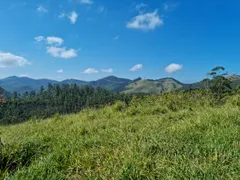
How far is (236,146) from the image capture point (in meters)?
3.20

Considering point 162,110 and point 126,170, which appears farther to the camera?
point 162,110

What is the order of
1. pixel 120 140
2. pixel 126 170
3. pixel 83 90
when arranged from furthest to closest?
pixel 83 90 < pixel 120 140 < pixel 126 170

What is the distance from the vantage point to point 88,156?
11.5ft

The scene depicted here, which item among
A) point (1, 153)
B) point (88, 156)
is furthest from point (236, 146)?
point (1, 153)

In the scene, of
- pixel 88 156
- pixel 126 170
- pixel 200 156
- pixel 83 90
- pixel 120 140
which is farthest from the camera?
pixel 83 90

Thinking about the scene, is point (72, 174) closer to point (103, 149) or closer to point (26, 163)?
point (103, 149)

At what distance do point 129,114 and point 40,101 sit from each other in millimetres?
125649

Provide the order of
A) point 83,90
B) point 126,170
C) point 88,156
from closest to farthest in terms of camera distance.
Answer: point 126,170, point 88,156, point 83,90

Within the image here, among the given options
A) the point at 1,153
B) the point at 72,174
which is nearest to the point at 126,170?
the point at 72,174

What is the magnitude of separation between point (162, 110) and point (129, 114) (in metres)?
1.53

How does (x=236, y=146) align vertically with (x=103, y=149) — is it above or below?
above

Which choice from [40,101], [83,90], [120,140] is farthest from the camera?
[83,90]

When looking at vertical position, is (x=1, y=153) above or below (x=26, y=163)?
above

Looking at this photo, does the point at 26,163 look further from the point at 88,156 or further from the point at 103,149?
the point at 103,149
